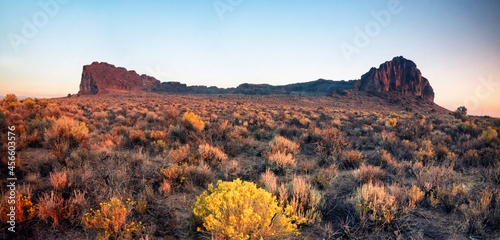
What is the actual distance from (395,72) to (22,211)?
105 meters

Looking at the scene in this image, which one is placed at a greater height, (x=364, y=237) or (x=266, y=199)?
(x=266, y=199)

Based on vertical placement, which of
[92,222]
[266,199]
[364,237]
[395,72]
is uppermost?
[395,72]

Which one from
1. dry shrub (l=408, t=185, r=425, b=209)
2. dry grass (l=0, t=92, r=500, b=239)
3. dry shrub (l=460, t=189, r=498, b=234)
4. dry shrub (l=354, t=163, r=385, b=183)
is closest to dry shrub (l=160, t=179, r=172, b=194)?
dry grass (l=0, t=92, r=500, b=239)

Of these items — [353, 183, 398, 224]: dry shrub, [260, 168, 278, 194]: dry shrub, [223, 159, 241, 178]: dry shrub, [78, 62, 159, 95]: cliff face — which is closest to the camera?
[353, 183, 398, 224]: dry shrub

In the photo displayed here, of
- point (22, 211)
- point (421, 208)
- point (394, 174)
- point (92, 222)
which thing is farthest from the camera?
point (394, 174)

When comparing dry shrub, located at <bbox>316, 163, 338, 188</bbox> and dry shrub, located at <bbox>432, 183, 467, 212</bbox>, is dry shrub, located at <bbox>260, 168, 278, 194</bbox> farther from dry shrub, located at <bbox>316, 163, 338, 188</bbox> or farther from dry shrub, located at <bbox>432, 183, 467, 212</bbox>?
dry shrub, located at <bbox>432, 183, 467, 212</bbox>

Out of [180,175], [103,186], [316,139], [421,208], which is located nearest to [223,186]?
[180,175]

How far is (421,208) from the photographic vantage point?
3.69 metres

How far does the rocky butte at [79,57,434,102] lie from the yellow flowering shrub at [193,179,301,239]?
63.1 meters

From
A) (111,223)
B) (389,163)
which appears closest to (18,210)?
(111,223)

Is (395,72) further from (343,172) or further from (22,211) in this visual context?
(22,211)

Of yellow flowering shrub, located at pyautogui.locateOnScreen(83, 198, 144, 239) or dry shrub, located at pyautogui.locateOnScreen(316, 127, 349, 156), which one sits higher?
dry shrub, located at pyautogui.locateOnScreen(316, 127, 349, 156)

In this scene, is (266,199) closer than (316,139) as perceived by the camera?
Yes

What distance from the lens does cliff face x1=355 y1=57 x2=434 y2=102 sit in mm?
75281
